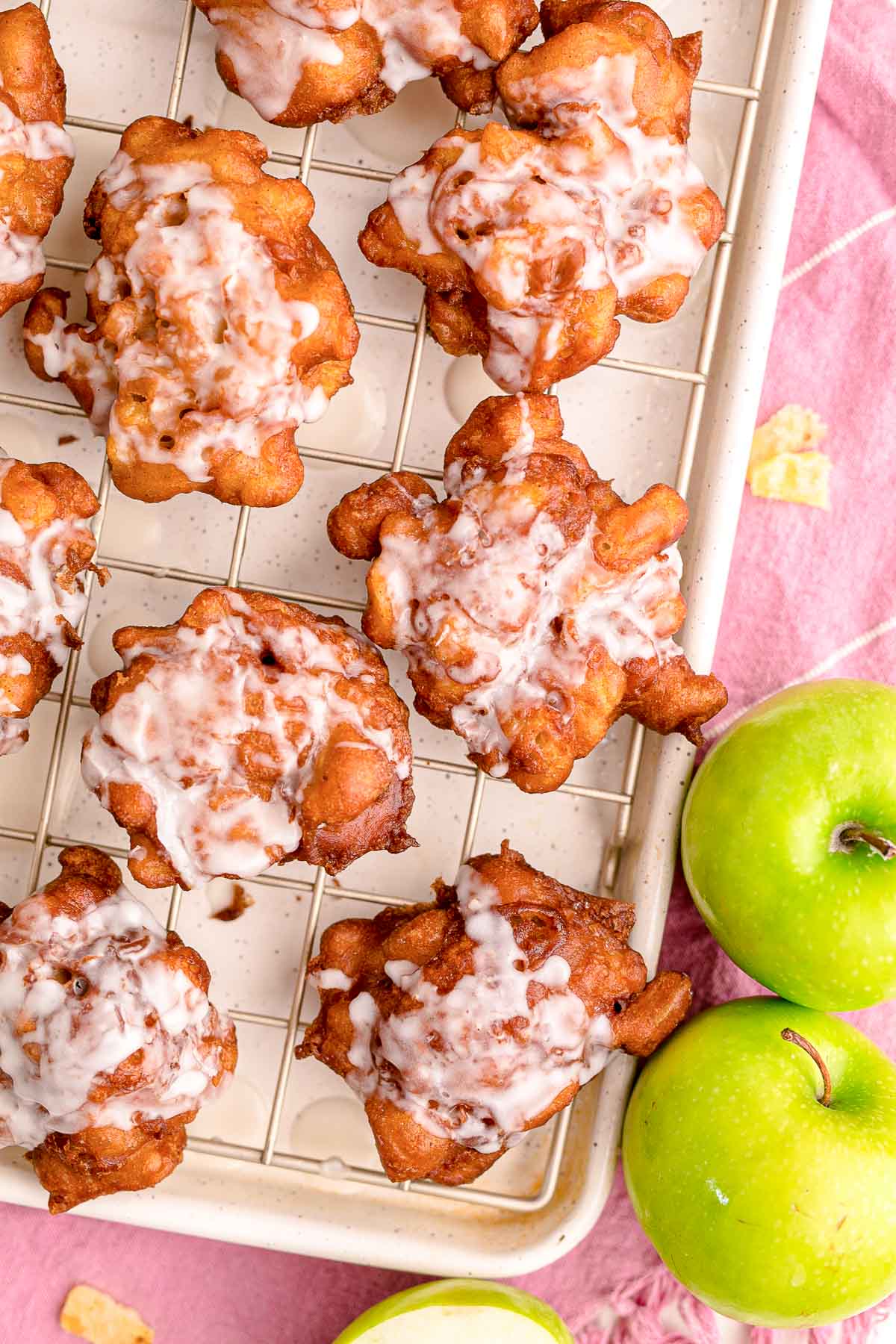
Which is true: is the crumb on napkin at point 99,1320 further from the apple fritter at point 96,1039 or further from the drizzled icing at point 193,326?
the drizzled icing at point 193,326

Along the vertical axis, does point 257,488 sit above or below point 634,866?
above

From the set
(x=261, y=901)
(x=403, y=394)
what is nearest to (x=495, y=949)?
(x=261, y=901)

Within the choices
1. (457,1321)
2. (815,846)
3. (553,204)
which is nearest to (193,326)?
(553,204)

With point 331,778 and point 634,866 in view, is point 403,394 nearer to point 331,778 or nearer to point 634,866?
point 331,778

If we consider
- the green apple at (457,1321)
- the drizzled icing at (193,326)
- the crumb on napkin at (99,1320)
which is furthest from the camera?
the crumb on napkin at (99,1320)

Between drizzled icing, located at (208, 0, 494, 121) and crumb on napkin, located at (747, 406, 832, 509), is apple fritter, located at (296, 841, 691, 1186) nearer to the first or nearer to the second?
crumb on napkin, located at (747, 406, 832, 509)

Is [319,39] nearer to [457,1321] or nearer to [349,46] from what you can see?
[349,46]

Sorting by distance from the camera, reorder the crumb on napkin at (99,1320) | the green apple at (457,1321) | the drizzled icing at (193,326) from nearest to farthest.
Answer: the drizzled icing at (193,326) < the green apple at (457,1321) < the crumb on napkin at (99,1320)

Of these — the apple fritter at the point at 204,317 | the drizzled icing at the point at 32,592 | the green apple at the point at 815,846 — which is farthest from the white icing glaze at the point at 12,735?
the green apple at the point at 815,846
